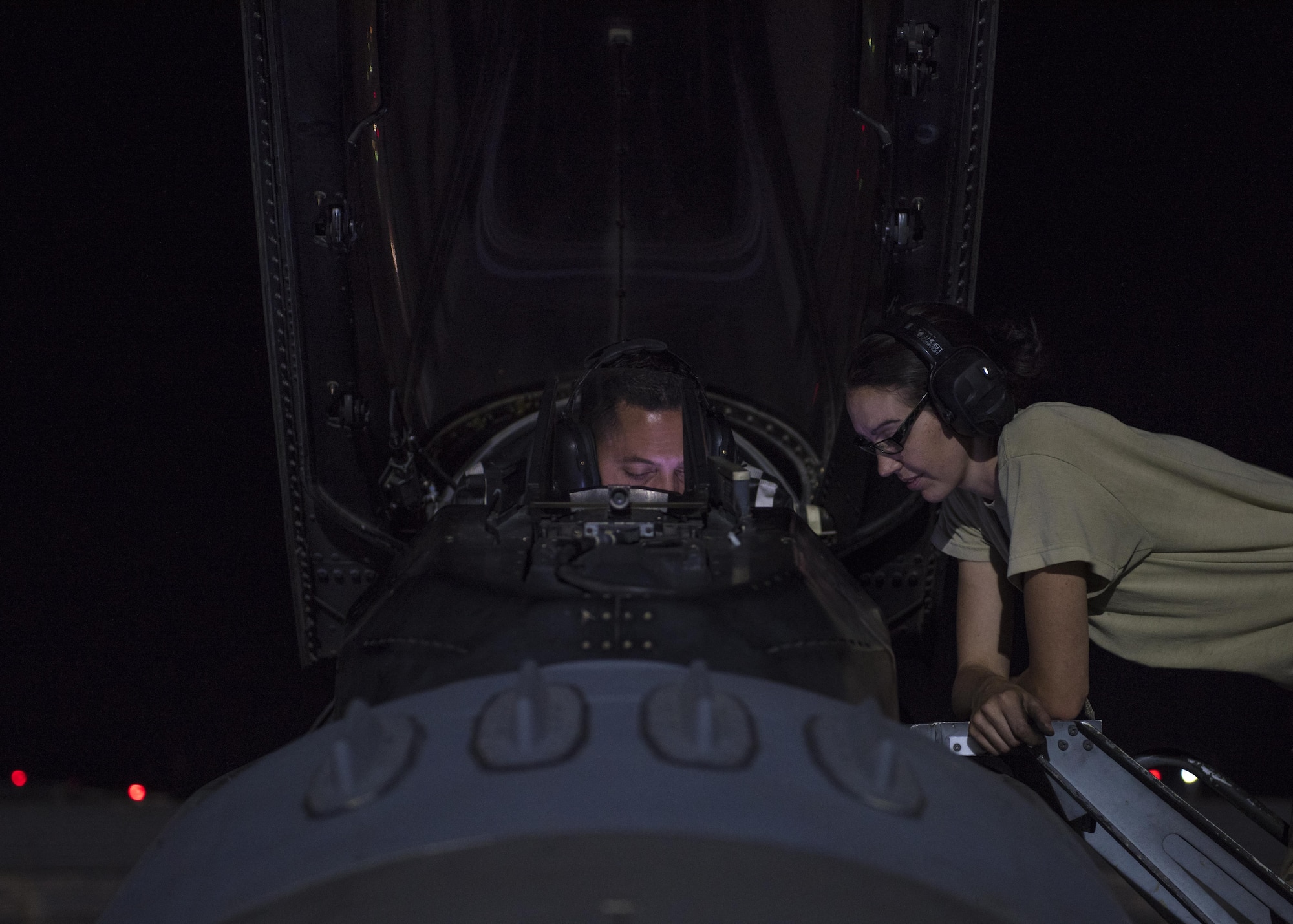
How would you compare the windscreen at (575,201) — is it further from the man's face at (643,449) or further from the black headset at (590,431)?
the man's face at (643,449)

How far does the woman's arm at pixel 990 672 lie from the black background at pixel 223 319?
1.35m

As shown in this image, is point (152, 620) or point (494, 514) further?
point (152, 620)

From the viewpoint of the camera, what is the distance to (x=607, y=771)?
2.16ft

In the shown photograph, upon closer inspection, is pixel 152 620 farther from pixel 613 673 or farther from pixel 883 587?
pixel 613 673

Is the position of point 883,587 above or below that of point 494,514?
below

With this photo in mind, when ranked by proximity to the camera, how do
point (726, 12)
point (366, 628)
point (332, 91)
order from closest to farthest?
point (366, 628)
point (332, 91)
point (726, 12)

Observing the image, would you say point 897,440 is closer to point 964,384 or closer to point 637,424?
point 964,384

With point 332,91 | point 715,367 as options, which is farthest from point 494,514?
point 715,367

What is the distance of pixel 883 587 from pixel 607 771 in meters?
1.70

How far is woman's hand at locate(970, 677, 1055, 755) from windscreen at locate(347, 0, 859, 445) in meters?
1.19

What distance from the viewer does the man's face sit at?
1.75m

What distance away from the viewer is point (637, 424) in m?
1.79

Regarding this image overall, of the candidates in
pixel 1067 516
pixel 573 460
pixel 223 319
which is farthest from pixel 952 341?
pixel 223 319

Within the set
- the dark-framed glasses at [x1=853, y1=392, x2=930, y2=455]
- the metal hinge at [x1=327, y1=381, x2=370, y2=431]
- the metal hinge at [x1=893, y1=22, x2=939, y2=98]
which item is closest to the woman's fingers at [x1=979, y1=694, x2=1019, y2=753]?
the dark-framed glasses at [x1=853, y1=392, x2=930, y2=455]
